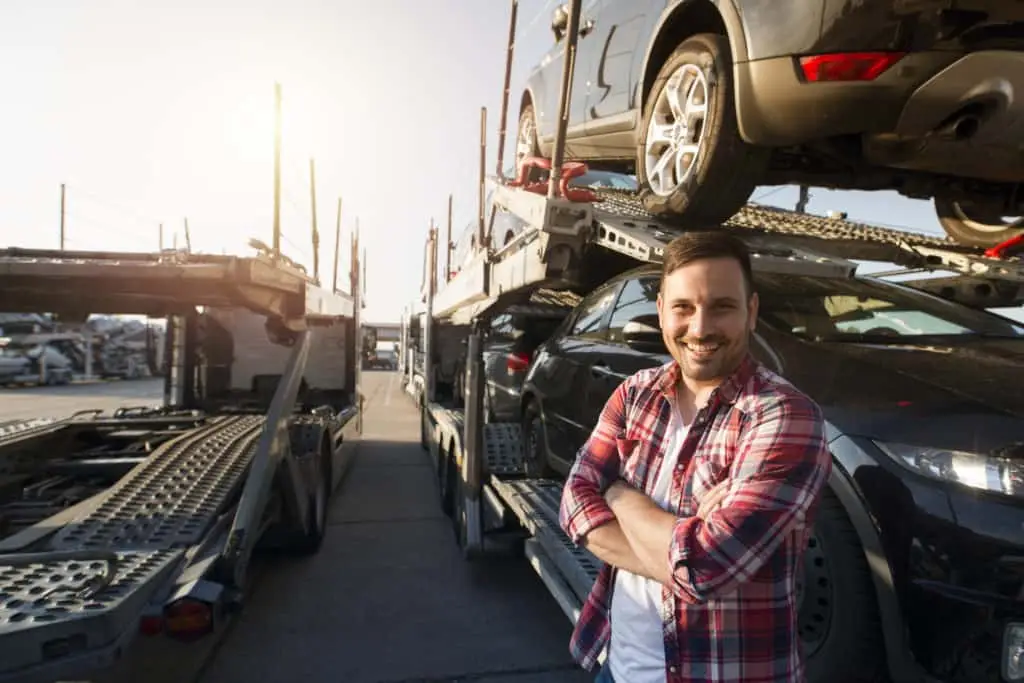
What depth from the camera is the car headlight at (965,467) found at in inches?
65.4

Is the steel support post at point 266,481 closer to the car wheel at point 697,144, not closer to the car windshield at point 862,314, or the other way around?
the car wheel at point 697,144

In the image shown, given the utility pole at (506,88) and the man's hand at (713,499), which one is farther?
the utility pole at (506,88)

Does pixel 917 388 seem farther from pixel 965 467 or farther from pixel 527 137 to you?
pixel 527 137

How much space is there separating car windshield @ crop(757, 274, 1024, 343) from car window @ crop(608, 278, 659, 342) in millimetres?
515

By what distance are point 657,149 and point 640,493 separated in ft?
6.88

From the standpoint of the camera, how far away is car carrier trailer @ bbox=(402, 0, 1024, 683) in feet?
7.53

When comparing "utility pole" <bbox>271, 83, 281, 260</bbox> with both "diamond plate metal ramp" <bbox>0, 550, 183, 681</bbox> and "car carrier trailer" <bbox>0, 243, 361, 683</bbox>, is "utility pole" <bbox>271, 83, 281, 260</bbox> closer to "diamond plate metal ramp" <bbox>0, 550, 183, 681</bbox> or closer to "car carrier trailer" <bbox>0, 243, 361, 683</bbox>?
"car carrier trailer" <bbox>0, 243, 361, 683</bbox>

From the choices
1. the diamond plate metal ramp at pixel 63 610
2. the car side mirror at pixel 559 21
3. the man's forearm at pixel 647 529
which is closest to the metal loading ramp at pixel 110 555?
the diamond plate metal ramp at pixel 63 610

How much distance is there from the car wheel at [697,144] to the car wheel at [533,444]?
1.98 metres

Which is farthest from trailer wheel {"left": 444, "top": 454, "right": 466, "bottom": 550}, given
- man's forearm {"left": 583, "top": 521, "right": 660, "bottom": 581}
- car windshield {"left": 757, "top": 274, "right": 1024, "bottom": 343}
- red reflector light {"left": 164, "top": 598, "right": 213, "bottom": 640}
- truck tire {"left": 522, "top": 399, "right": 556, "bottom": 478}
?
man's forearm {"left": 583, "top": 521, "right": 660, "bottom": 581}

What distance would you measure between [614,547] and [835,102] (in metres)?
1.92

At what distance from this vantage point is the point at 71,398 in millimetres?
14203

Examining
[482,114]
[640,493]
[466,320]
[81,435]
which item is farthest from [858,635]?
[81,435]

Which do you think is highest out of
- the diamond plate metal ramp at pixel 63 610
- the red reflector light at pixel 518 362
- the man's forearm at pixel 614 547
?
the red reflector light at pixel 518 362
